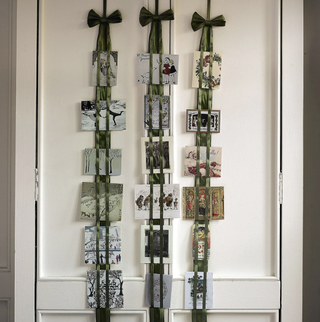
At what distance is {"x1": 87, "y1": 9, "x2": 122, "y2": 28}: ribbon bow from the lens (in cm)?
121

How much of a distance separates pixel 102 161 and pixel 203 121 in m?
0.43

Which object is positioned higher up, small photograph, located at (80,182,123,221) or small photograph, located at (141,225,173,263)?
small photograph, located at (80,182,123,221)

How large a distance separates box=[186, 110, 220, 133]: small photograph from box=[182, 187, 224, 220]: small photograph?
0.23 metres

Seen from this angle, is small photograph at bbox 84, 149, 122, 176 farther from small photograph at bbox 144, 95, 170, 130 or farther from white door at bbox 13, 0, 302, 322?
small photograph at bbox 144, 95, 170, 130

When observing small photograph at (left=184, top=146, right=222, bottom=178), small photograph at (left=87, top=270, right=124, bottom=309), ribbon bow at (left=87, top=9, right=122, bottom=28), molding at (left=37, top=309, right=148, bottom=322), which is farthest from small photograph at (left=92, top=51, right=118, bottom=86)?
molding at (left=37, top=309, right=148, bottom=322)

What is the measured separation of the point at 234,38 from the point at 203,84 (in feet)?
0.74

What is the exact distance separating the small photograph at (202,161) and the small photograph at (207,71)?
9.9 inches

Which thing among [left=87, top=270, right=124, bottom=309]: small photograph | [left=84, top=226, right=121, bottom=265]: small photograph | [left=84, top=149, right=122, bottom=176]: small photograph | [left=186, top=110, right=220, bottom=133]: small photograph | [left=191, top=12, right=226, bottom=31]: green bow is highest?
[left=191, top=12, right=226, bottom=31]: green bow

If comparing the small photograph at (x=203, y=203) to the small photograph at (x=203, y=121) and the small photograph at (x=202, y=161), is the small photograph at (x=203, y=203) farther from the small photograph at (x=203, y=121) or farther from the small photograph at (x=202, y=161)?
the small photograph at (x=203, y=121)

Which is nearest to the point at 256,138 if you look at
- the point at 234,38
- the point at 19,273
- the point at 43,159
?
the point at 234,38

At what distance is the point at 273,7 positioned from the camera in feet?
4.05
